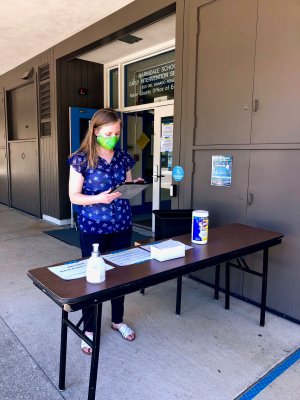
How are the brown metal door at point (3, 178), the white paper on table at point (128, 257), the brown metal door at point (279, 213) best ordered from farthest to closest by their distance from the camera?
1. the brown metal door at point (3, 178)
2. the brown metal door at point (279, 213)
3. the white paper on table at point (128, 257)

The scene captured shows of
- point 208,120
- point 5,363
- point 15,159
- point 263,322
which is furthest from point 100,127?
point 15,159

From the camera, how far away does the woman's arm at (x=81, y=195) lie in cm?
182

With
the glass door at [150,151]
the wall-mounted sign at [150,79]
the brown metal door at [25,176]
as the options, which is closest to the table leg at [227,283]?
the glass door at [150,151]

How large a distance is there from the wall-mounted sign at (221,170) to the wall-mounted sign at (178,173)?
13.8 inches

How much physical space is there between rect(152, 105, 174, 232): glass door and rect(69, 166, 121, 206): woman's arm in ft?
9.21

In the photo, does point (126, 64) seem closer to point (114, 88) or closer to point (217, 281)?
point (114, 88)

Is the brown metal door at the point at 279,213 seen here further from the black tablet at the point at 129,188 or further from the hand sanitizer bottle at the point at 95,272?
the hand sanitizer bottle at the point at 95,272

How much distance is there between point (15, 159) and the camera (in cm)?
702

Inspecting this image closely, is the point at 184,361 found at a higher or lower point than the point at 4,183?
lower

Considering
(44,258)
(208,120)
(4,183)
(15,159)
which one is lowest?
(44,258)

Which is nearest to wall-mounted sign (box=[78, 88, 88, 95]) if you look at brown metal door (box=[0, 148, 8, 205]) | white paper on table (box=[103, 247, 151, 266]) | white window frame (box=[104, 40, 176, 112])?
white window frame (box=[104, 40, 176, 112])

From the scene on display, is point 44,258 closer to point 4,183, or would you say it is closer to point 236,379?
point 236,379

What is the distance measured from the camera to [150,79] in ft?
16.1

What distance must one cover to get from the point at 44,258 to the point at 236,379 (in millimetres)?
2715
